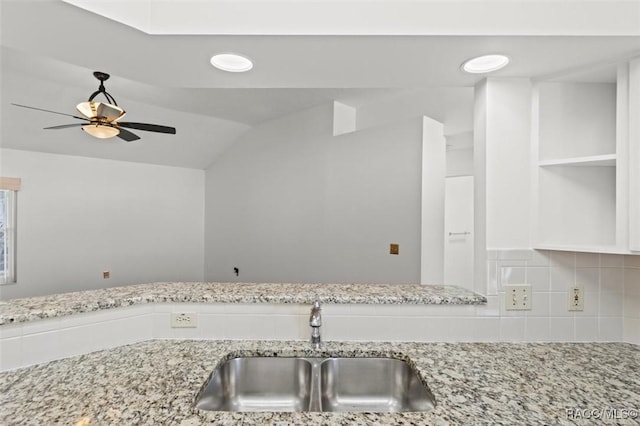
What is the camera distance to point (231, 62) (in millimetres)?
1312

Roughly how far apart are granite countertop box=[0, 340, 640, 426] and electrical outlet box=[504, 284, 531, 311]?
153mm

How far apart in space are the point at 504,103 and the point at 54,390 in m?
1.91

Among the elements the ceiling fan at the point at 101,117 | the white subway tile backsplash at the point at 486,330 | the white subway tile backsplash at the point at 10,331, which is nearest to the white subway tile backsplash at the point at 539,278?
the white subway tile backsplash at the point at 486,330

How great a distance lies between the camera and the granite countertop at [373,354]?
835 mm

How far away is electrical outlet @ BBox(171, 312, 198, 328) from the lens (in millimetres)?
1338

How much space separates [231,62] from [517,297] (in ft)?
5.06

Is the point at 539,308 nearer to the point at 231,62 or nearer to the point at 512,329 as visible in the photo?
the point at 512,329

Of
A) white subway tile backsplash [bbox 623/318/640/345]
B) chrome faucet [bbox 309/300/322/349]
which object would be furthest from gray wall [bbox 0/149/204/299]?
white subway tile backsplash [bbox 623/318/640/345]

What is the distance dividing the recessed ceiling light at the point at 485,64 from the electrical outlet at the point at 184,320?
4.92 feet

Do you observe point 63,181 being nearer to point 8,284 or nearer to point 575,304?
point 8,284

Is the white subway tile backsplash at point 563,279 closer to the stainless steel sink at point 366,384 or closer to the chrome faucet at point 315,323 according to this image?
the stainless steel sink at point 366,384

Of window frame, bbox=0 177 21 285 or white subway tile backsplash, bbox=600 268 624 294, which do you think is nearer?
white subway tile backsplash, bbox=600 268 624 294

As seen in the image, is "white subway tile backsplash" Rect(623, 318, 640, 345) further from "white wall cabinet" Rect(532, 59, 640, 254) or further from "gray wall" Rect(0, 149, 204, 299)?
"gray wall" Rect(0, 149, 204, 299)

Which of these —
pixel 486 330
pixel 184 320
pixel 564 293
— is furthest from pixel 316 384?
pixel 564 293
